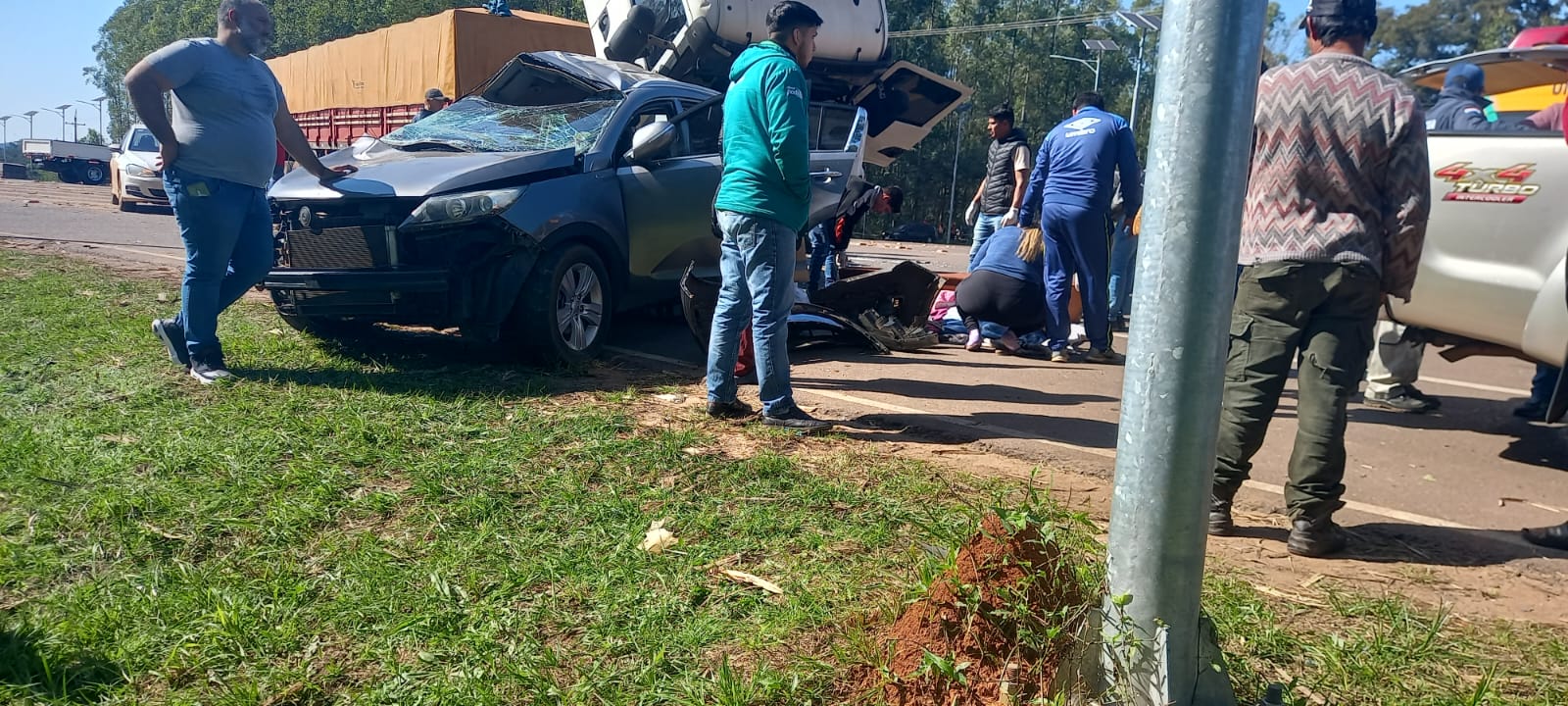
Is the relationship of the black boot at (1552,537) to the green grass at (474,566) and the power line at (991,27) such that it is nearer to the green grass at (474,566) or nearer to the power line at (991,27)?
the green grass at (474,566)

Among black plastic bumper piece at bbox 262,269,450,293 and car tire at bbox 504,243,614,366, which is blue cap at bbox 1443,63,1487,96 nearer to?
car tire at bbox 504,243,614,366

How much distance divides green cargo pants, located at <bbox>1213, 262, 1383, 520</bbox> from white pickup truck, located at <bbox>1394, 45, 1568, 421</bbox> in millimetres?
1609

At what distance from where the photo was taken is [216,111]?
16.0 feet

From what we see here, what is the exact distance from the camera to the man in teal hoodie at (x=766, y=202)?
4.42m

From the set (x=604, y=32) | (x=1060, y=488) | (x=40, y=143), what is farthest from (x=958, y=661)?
(x=40, y=143)

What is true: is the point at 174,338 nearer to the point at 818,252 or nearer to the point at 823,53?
the point at 818,252

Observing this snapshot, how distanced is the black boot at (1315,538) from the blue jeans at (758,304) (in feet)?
7.19

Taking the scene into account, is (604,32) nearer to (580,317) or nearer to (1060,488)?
(580,317)

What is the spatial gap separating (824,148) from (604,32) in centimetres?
296

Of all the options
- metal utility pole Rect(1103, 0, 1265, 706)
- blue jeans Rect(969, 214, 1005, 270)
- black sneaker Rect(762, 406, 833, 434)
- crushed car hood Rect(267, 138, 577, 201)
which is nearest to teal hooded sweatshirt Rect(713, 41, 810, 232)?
black sneaker Rect(762, 406, 833, 434)

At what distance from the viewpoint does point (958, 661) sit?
6.86 ft

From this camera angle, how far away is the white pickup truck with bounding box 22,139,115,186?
149ft

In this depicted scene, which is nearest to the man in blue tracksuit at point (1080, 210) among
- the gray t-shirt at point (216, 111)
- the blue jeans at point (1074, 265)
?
the blue jeans at point (1074, 265)

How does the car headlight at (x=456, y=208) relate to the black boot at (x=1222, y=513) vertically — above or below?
above
